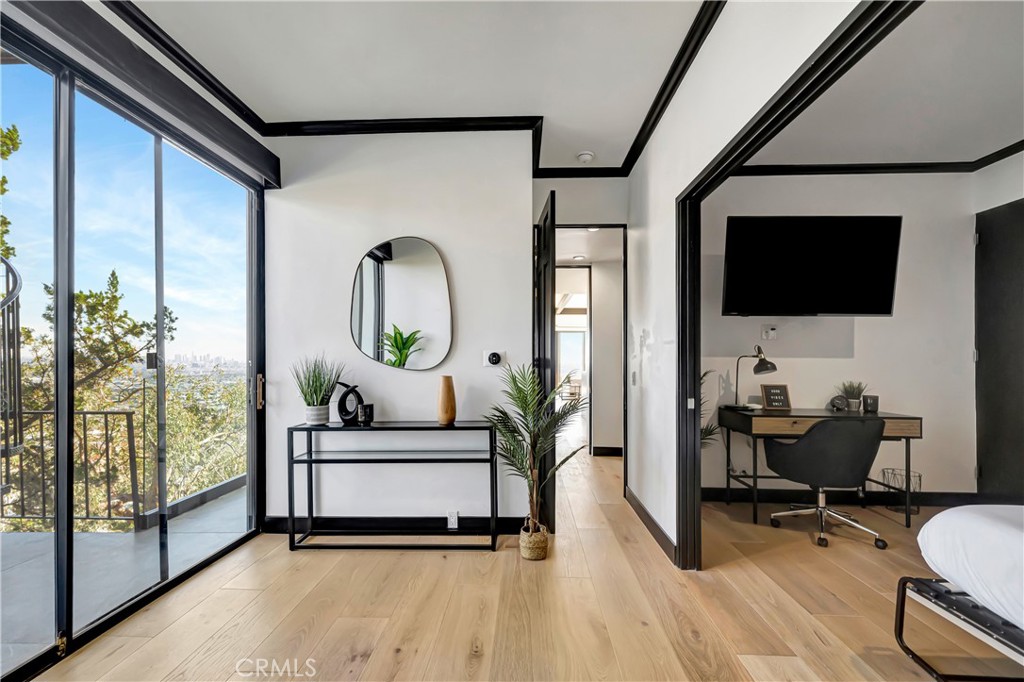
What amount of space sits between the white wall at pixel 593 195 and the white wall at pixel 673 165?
0.14m

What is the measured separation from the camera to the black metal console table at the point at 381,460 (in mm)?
2820

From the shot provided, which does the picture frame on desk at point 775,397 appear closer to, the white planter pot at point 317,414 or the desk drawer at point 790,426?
the desk drawer at point 790,426

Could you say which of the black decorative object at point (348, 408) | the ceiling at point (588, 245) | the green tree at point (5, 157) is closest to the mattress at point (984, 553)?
the black decorative object at point (348, 408)

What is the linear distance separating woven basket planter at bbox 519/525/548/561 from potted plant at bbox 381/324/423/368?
4.30ft

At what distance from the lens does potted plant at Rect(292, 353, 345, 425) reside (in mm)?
2957

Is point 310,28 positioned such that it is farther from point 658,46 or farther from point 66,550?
point 66,550

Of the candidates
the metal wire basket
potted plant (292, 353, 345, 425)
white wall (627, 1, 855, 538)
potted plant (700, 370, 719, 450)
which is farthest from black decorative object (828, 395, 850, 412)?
potted plant (292, 353, 345, 425)

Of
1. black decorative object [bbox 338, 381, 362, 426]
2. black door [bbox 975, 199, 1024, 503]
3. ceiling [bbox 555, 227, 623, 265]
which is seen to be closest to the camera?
black decorative object [bbox 338, 381, 362, 426]

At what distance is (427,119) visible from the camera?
10.1 ft

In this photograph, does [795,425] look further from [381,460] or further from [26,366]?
[26,366]

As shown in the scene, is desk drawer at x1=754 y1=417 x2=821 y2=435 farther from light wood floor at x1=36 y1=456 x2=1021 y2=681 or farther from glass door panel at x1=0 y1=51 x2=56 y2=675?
glass door panel at x1=0 y1=51 x2=56 y2=675

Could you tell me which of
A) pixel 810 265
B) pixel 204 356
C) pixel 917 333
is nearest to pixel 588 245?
pixel 810 265

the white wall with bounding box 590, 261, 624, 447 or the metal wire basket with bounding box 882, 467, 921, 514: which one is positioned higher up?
the white wall with bounding box 590, 261, 624, 447

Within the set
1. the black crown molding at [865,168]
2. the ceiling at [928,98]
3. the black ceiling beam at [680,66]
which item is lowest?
the black crown molding at [865,168]
